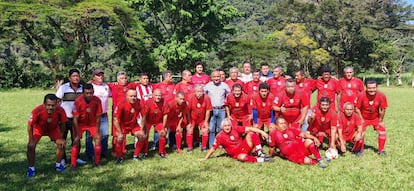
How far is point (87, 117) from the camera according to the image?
7004 millimetres

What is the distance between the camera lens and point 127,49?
36.9m

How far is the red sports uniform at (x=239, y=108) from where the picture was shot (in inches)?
333

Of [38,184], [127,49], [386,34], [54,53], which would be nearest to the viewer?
[38,184]

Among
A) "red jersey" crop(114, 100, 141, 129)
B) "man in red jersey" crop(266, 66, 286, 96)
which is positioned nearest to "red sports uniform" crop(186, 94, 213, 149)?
"red jersey" crop(114, 100, 141, 129)

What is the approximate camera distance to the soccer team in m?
6.98

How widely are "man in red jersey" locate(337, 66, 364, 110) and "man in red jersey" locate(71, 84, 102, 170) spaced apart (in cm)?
578

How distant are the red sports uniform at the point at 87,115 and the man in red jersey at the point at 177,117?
1.55 meters

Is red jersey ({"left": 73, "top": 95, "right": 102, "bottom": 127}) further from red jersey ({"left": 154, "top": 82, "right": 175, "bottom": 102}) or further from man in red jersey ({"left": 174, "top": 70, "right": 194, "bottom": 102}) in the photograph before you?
man in red jersey ({"left": 174, "top": 70, "right": 194, "bottom": 102})

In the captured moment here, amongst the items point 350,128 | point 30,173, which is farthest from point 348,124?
point 30,173

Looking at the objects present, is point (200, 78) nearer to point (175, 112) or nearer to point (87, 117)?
point (175, 112)

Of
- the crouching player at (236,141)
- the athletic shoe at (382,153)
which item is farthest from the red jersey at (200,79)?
the athletic shoe at (382,153)

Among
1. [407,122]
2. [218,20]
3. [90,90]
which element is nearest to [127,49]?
[218,20]

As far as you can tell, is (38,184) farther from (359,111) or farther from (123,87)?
(359,111)

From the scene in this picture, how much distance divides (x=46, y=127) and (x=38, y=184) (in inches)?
41.4
